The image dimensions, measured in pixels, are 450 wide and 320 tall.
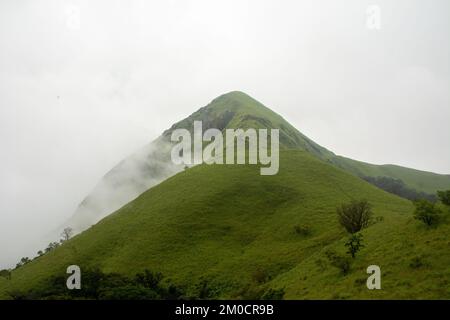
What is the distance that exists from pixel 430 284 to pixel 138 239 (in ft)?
164

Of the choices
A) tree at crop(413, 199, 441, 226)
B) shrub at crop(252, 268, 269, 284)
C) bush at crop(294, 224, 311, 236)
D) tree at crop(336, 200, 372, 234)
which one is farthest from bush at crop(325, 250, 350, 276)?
bush at crop(294, 224, 311, 236)

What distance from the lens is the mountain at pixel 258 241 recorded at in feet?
106

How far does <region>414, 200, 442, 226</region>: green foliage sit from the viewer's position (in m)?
36.6

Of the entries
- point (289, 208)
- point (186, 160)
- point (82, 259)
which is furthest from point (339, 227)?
point (186, 160)

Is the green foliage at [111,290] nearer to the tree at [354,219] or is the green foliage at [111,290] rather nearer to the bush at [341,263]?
the bush at [341,263]

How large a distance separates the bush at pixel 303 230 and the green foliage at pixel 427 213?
24.2 metres

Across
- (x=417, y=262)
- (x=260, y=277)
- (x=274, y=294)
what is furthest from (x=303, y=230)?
(x=417, y=262)

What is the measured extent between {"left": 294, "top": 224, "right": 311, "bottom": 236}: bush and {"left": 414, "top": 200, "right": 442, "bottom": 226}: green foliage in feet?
79.5

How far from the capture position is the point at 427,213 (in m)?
37.1

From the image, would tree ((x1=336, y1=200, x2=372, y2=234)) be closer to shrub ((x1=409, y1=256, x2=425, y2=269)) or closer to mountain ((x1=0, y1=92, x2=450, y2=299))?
mountain ((x1=0, y1=92, x2=450, y2=299))

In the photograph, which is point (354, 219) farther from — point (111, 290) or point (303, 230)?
point (111, 290)

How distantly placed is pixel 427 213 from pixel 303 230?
26.2 metres

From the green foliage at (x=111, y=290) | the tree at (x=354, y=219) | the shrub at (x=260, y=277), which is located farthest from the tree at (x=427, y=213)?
the green foliage at (x=111, y=290)
